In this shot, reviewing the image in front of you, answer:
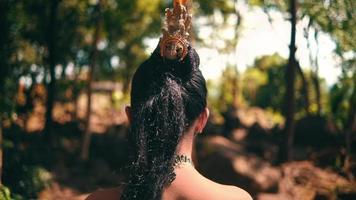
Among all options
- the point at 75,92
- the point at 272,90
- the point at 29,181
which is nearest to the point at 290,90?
the point at 29,181

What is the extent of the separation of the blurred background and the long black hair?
591 cm

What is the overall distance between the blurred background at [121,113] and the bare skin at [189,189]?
19.5 ft

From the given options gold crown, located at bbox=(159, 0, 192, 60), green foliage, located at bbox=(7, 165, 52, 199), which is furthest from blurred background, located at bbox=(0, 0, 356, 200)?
gold crown, located at bbox=(159, 0, 192, 60)

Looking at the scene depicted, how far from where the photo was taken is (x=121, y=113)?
23.1m

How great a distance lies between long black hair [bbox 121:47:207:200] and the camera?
6.86 feet

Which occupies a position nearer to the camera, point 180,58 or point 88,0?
point 180,58

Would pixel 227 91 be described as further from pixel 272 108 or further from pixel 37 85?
pixel 37 85

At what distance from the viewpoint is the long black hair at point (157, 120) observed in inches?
82.3

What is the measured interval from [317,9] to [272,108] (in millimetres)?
16370

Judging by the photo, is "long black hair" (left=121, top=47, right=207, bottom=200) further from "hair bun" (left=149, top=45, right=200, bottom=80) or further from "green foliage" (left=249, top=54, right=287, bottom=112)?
"green foliage" (left=249, top=54, right=287, bottom=112)

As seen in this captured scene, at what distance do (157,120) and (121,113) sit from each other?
21137mm

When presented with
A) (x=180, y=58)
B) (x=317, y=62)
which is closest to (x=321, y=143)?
(x=317, y=62)

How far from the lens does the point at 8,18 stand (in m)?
11.9

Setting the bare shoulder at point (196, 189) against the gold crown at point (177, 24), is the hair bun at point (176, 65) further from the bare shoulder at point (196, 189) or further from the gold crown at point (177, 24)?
the bare shoulder at point (196, 189)
